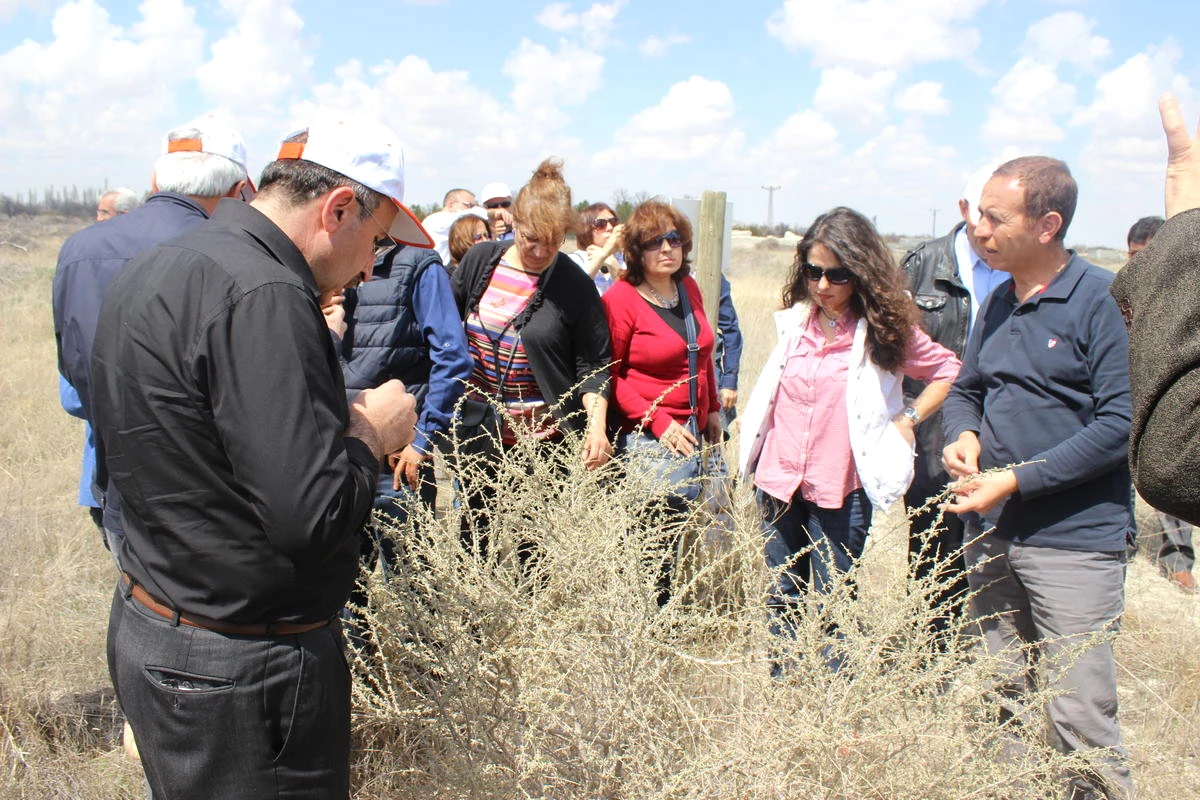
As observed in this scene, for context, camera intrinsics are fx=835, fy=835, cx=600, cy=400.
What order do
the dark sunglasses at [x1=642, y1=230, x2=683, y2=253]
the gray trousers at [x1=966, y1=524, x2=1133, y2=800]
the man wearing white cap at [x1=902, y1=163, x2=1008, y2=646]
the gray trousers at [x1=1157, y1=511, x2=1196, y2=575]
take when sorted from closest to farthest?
the gray trousers at [x1=966, y1=524, x2=1133, y2=800], the man wearing white cap at [x1=902, y1=163, x2=1008, y2=646], the dark sunglasses at [x1=642, y1=230, x2=683, y2=253], the gray trousers at [x1=1157, y1=511, x2=1196, y2=575]

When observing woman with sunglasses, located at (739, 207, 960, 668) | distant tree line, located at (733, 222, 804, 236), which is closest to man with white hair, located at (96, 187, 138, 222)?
woman with sunglasses, located at (739, 207, 960, 668)

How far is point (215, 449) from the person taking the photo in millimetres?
1355

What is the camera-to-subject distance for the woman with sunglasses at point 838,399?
9.64ft

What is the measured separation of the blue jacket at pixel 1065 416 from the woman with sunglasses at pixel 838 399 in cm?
43

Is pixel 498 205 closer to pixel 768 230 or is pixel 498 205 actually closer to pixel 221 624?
pixel 221 624

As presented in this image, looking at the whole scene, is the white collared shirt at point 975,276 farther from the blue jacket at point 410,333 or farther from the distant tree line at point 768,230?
the distant tree line at point 768,230

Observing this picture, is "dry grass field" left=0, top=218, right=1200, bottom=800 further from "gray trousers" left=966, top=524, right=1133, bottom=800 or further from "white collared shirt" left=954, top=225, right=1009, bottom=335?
"white collared shirt" left=954, top=225, right=1009, bottom=335

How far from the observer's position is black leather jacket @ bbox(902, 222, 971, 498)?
10.9ft

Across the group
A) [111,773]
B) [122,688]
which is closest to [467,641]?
A: [122,688]

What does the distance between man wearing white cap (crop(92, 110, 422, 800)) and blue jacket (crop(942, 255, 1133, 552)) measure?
1.86 metres

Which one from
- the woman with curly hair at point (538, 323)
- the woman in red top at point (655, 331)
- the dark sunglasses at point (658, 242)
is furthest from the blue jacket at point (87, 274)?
the dark sunglasses at point (658, 242)

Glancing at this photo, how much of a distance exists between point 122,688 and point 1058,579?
2314mm

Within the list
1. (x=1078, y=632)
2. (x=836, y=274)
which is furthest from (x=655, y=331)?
(x=1078, y=632)

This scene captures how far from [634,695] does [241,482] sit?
937 millimetres
